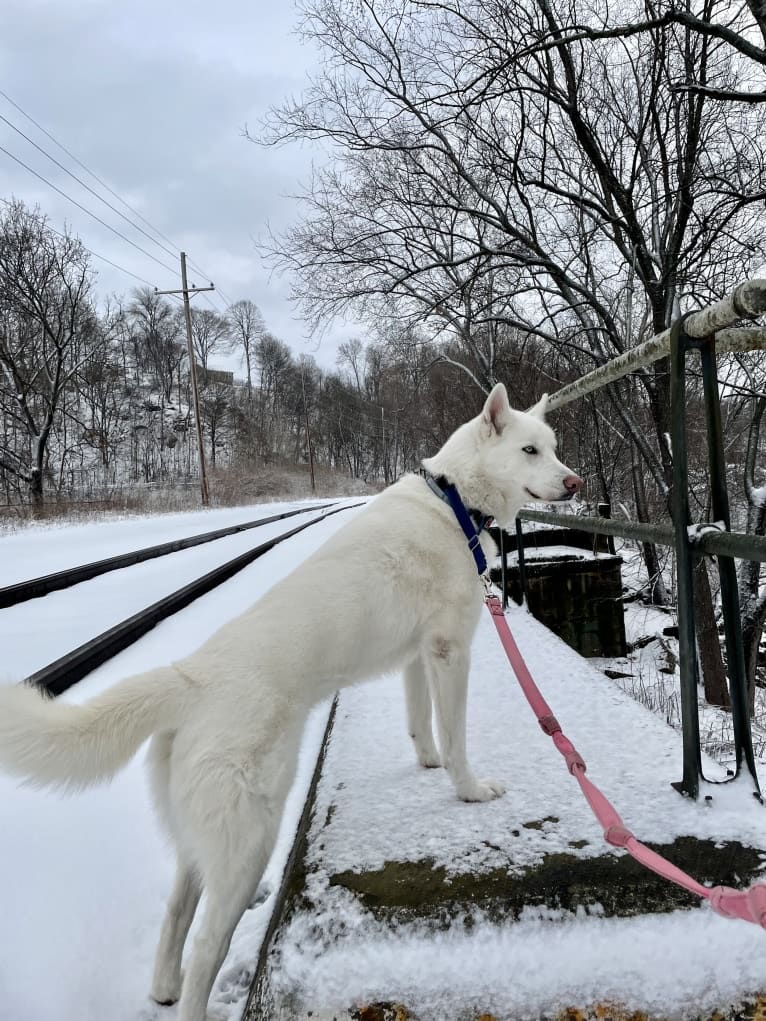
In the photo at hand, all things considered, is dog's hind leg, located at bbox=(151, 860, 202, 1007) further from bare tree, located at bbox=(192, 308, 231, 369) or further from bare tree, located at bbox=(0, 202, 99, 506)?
bare tree, located at bbox=(192, 308, 231, 369)

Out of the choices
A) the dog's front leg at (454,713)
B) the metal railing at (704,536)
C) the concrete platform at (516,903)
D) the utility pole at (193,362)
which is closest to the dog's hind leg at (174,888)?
the concrete platform at (516,903)

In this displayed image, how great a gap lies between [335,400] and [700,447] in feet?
197

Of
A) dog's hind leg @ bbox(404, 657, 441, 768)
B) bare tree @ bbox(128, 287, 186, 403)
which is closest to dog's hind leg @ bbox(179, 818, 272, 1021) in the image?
dog's hind leg @ bbox(404, 657, 441, 768)

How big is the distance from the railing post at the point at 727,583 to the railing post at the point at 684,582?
0.08 meters

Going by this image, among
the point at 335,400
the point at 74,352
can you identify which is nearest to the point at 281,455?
the point at 335,400

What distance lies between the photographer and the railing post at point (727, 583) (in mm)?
1657

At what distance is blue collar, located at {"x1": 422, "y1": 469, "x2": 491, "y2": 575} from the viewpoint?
234 centimetres

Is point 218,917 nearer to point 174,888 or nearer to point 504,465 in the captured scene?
point 174,888

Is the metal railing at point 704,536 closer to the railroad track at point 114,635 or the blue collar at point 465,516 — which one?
the blue collar at point 465,516

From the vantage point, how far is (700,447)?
12062mm

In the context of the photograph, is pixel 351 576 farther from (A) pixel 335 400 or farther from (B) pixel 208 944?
(A) pixel 335 400

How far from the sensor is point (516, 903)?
4.32 feet

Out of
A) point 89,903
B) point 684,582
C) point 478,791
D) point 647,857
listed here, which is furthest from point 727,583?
point 89,903

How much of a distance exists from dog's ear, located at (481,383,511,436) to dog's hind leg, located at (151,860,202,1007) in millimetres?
2098
